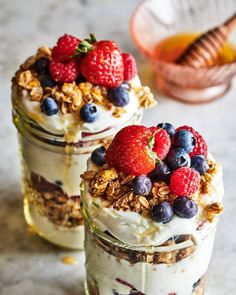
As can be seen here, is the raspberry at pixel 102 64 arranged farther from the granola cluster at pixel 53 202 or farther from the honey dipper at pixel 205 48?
the honey dipper at pixel 205 48

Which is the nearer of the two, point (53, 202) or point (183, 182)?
point (183, 182)

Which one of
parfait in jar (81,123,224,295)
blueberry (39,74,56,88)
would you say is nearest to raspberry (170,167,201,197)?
parfait in jar (81,123,224,295)

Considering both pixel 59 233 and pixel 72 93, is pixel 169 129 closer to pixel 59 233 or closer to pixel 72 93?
pixel 72 93

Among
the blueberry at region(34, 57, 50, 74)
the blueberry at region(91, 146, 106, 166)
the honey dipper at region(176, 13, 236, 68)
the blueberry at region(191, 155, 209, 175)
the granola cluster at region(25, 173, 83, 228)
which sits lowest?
the granola cluster at region(25, 173, 83, 228)

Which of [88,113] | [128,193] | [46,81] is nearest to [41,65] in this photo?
[46,81]

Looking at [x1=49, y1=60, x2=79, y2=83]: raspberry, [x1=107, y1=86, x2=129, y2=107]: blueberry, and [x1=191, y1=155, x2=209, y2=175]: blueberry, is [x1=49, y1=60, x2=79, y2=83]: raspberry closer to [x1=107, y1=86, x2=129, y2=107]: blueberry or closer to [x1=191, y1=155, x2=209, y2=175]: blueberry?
[x1=107, y1=86, x2=129, y2=107]: blueberry

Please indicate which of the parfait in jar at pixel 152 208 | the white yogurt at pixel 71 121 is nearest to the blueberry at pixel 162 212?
the parfait in jar at pixel 152 208
